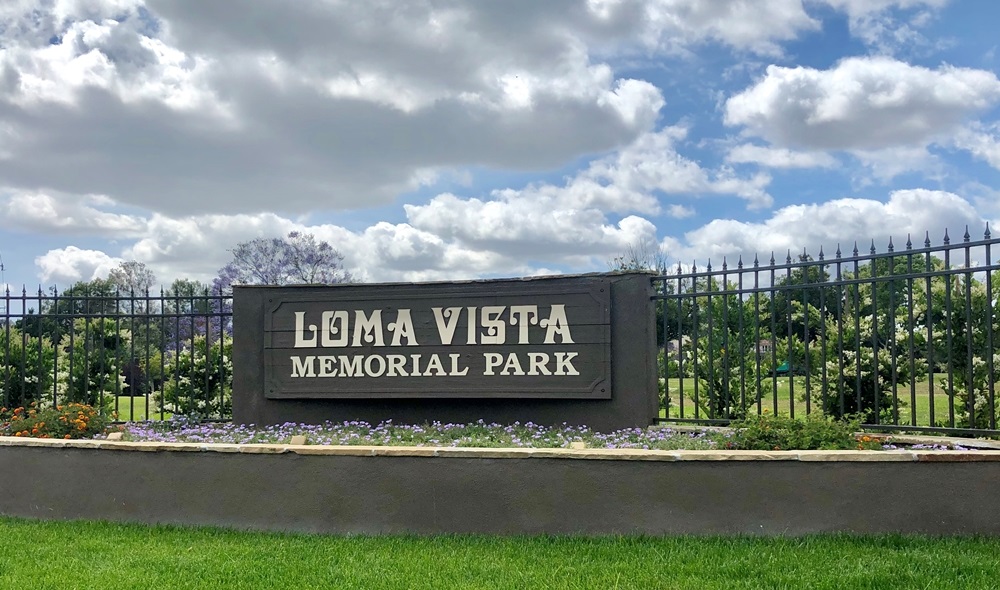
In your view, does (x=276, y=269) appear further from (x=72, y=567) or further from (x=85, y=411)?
(x=72, y=567)

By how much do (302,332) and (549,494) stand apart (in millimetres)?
3798

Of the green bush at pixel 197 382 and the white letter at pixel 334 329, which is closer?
the white letter at pixel 334 329

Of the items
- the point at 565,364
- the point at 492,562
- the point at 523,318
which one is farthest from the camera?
the point at 523,318

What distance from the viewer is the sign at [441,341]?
8.12m

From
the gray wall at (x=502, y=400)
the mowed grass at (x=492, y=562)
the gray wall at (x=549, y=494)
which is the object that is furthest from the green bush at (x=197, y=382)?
the mowed grass at (x=492, y=562)

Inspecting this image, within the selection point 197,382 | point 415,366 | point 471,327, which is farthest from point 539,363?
point 197,382

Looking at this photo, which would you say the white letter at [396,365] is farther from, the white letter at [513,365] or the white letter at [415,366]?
the white letter at [513,365]

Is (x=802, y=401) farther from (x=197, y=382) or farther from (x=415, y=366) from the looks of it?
(x=197, y=382)

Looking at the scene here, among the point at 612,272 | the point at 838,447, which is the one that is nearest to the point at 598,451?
the point at 838,447

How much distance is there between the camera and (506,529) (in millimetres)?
6070

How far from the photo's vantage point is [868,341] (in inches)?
351

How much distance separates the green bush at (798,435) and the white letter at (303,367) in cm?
428

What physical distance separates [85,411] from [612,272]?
17.5 ft

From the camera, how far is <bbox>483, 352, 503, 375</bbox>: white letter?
27.3 feet
